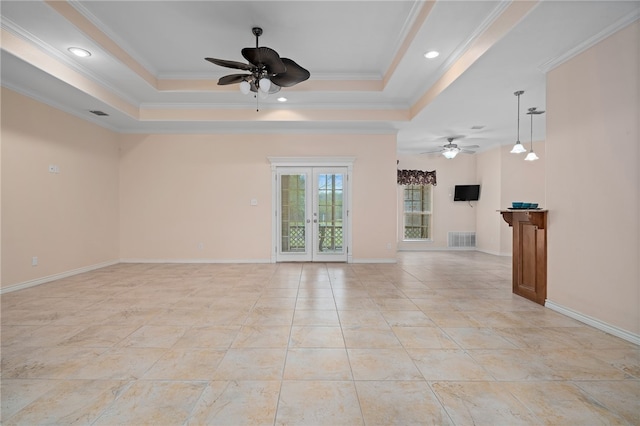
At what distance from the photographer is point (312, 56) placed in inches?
172

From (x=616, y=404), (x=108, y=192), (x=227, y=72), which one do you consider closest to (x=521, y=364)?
(x=616, y=404)

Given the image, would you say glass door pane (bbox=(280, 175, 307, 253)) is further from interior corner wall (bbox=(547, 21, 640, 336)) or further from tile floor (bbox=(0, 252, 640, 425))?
interior corner wall (bbox=(547, 21, 640, 336))

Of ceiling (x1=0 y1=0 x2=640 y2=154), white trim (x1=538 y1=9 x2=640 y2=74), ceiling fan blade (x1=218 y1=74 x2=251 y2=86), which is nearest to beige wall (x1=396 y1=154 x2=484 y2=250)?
ceiling (x1=0 y1=0 x2=640 y2=154)

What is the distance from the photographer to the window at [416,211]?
9117 mm

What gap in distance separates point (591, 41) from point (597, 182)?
4.45ft

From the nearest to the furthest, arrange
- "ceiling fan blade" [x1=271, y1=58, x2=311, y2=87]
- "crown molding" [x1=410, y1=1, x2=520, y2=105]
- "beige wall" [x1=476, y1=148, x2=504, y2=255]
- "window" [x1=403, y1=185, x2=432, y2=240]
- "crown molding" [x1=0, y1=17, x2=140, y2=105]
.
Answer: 1. "crown molding" [x1=410, y1=1, x2=520, y2=105]
2. "crown molding" [x1=0, y1=17, x2=140, y2=105]
3. "ceiling fan blade" [x1=271, y1=58, x2=311, y2=87]
4. "beige wall" [x1=476, y1=148, x2=504, y2=255]
5. "window" [x1=403, y1=185, x2=432, y2=240]

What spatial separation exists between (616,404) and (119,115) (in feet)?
23.1

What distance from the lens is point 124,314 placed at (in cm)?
325

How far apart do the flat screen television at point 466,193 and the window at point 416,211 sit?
0.80 m

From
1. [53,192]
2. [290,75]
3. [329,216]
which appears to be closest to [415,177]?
[329,216]

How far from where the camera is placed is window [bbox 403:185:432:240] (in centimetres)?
912

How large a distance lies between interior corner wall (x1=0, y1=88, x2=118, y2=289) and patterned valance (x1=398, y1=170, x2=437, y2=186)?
7158mm

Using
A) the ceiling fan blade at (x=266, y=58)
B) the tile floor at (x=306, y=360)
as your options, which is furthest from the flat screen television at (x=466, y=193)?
the ceiling fan blade at (x=266, y=58)

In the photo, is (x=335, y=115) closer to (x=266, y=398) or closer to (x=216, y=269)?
(x=216, y=269)
